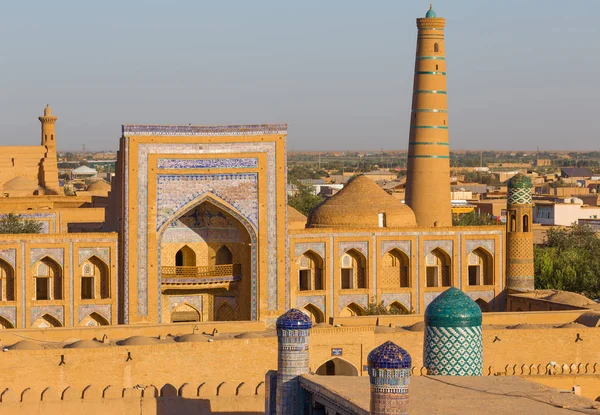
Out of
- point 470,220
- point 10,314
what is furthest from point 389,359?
point 470,220

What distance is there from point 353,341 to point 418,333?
120cm

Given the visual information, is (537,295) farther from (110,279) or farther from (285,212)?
(110,279)

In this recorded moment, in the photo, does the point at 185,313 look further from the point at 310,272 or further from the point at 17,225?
the point at 17,225

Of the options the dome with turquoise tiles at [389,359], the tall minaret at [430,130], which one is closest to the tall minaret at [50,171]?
the tall minaret at [430,130]

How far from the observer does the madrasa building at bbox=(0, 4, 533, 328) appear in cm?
2914

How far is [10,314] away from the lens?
29.4 meters

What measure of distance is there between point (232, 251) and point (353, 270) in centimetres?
314

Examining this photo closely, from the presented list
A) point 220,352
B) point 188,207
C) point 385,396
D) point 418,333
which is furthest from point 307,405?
point 188,207

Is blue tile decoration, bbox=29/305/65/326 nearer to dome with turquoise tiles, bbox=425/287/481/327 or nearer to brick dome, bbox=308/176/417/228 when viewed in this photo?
brick dome, bbox=308/176/417/228

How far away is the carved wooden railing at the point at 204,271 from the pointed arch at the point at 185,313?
0.79 metres

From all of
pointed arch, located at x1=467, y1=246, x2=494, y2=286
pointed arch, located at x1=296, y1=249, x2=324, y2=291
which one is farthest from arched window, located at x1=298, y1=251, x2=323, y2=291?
pointed arch, located at x1=467, y1=246, x2=494, y2=286

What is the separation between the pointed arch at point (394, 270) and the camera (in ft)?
108

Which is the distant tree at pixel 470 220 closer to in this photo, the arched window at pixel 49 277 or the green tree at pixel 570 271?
the green tree at pixel 570 271

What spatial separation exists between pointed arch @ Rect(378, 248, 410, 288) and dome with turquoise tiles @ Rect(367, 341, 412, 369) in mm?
20349
